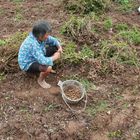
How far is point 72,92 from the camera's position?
4684 mm

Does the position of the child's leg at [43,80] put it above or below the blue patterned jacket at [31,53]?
below

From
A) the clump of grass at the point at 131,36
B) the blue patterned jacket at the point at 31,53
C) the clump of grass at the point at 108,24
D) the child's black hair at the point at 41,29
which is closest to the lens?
the child's black hair at the point at 41,29

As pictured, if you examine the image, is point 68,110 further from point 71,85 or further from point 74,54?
point 74,54

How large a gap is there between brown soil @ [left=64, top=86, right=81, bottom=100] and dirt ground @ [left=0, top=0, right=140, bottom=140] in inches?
4.0

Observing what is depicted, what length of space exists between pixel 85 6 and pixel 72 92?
213 cm

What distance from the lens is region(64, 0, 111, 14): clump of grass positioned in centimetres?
633

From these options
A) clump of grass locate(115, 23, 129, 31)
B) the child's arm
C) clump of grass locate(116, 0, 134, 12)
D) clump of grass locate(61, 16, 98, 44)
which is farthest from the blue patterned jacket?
clump of grass locate(116, 0, 134, 12)

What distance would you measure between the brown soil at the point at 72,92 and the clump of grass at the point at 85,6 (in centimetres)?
195

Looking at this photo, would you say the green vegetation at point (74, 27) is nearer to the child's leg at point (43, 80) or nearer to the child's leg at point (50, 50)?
the child's leg at point (50, 50)

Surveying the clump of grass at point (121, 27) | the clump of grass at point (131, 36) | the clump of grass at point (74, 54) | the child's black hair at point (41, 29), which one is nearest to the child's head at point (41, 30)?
the child's black hair at point (41, 29)

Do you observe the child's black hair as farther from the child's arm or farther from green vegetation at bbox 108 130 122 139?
green vegetation at bbox 108 130 122 139

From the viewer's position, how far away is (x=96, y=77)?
16.4ft

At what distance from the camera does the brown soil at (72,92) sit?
462cm

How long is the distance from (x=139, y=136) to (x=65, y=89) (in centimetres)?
105
